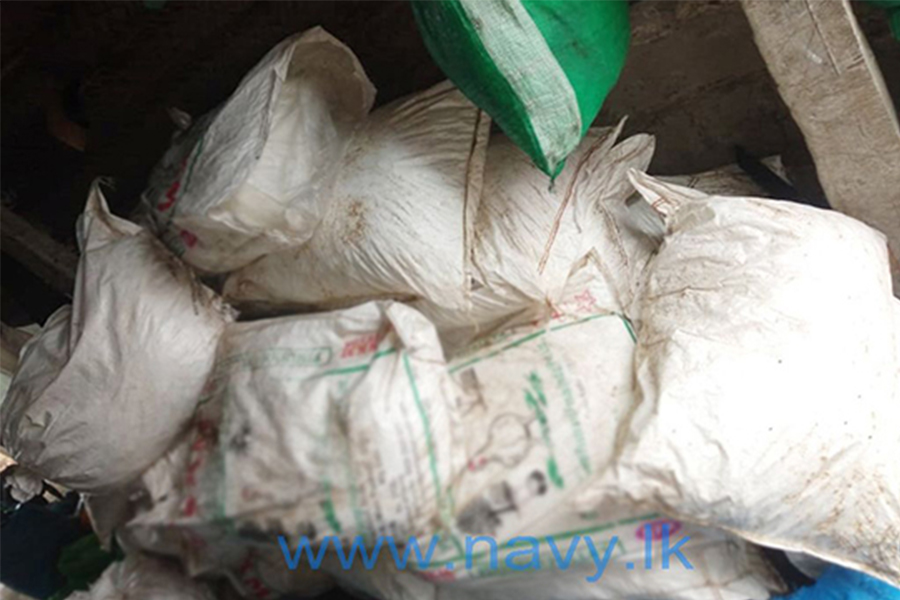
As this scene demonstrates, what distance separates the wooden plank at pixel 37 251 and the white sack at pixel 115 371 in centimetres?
57

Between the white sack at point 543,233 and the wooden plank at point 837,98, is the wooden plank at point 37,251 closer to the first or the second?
the white sack at point 543,233

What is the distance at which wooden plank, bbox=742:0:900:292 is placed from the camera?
1222 millimetres

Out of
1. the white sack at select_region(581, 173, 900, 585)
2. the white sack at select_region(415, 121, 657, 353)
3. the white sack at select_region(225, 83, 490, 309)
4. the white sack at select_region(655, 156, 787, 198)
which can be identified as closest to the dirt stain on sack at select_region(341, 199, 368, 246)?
the white sack at select_region(225, 83, 490, 309)

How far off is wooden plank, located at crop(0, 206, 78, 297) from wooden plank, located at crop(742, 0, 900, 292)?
1.29 m

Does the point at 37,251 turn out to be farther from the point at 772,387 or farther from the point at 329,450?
the point at 772,387

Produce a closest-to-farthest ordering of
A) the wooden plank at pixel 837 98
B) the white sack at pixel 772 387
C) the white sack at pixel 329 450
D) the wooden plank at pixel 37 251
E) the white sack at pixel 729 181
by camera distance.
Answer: the white sack at pixel 329 450, the white sack at pixel 772 387, the wooden plank at pixel 837 98, the white sack at pixel 729 181, the wooden plank at pixel 37 251

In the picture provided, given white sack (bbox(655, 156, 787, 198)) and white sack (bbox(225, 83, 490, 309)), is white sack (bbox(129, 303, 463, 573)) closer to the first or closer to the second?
white sack (bbox(225, 83, 490, 309))

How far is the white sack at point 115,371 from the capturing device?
97cm

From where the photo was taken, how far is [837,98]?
127 centimetres

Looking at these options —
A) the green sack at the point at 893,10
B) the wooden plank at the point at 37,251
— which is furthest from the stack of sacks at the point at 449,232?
the wooden plank at the point at 37,251

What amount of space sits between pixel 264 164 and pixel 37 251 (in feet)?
2.62

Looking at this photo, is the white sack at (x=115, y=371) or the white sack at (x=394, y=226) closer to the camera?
the white sack at (x=115, y=371)

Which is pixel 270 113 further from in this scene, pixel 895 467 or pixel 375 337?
pixel 895 467

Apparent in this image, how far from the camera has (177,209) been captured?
105cm
